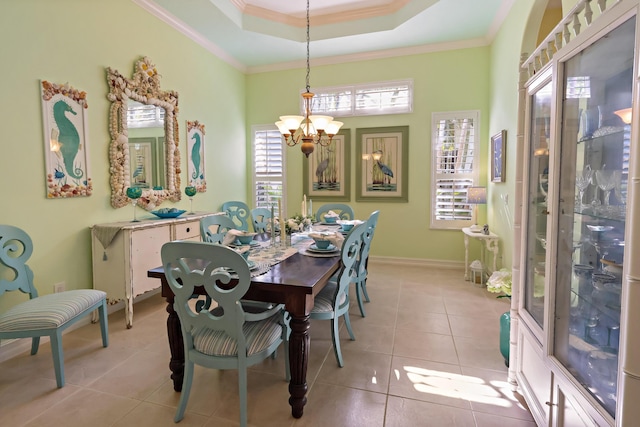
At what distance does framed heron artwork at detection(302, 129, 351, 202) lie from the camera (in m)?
5.24

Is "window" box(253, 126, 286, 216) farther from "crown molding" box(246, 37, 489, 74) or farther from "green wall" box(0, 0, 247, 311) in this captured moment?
"green wall" box(0, 0, 247, 311)

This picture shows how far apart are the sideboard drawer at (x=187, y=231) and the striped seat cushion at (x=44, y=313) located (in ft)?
4.10

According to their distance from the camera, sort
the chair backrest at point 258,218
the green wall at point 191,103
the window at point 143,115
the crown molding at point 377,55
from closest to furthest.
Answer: the green wall at point 191,103 < the window at point 143,115 < the chair backrest at point 258,218 < the crown molding at point 377,55

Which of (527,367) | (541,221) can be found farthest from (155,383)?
(541,221)

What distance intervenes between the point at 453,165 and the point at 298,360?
157 inches

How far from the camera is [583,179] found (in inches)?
55.0

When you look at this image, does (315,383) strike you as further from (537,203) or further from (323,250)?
(537,203)

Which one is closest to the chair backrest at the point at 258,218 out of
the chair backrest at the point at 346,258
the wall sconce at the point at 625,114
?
the chair backrest at the point at 346,258

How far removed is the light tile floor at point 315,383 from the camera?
1786 mm

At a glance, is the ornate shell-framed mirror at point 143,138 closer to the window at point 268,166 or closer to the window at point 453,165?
the window at point 268,166

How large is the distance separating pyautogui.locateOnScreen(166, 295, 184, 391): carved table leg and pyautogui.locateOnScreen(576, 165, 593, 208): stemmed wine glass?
7.02ft

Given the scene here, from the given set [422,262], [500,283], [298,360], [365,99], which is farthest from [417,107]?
[298,360]

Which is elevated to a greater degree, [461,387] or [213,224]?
[213,224]

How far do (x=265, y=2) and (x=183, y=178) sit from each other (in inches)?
98.5
